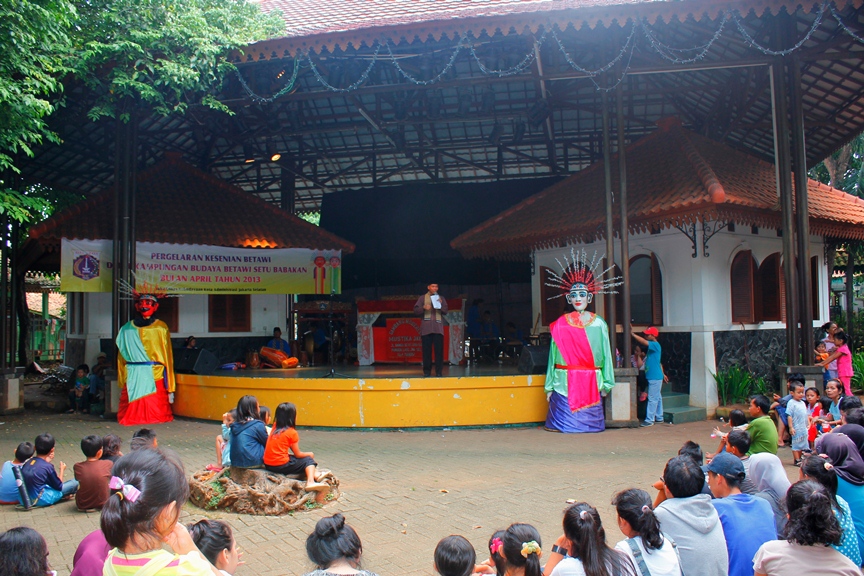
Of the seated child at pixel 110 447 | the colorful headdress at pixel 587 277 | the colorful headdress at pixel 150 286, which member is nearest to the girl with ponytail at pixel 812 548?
the seated child at pixel 110 447

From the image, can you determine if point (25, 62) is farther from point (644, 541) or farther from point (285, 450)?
point (644, 541)

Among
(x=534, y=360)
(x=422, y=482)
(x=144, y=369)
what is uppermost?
(x=534, y=360)

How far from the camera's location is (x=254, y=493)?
6207mm

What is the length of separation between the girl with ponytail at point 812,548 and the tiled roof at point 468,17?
7758 mm

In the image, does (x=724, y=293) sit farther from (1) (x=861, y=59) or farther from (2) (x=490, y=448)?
(2) (x=490, y=448)

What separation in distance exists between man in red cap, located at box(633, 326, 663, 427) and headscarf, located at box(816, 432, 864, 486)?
609 centimetres

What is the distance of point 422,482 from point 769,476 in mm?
3733

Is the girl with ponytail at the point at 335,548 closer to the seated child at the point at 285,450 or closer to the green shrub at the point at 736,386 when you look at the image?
the seated child at the point at 285,450

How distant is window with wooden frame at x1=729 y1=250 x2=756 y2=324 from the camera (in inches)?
471

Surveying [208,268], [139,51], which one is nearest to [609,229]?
[139,51]

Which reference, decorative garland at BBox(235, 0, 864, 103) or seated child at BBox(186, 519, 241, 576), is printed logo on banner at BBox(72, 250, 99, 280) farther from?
seated child at BBox(186, 519, 241, 576)

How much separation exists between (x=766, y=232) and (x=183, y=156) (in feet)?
44.6

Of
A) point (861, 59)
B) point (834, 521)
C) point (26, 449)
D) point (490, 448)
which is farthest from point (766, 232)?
point (26, 449)

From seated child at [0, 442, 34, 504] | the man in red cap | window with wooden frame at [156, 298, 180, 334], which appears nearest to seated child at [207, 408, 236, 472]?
seated child at [0, 442, 34, 504]
